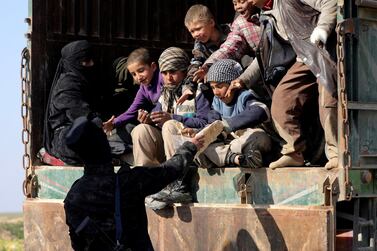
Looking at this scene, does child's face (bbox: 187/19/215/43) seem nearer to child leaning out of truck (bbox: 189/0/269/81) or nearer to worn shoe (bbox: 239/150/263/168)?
child leaning out of truck (bbox: 189/0/269/81)

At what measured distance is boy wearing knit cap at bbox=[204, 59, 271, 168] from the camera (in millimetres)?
7207

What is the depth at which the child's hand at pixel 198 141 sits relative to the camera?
7059 millimetres

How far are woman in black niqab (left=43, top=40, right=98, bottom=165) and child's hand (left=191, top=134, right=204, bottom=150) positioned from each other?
1476 millimetres

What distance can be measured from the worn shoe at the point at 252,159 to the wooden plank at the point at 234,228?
0.27 meters

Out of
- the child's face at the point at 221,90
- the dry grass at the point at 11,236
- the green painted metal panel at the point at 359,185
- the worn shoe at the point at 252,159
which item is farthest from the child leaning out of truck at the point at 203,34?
the dry grass at the point at 11,236

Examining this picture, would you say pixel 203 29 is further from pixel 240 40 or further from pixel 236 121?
pixel 236 121

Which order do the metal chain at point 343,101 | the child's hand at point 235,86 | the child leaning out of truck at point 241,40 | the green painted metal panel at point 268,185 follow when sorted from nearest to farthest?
the metal chain at point 343,101 < the green painted metal panel at point 268,185 < the child's hand at point 235,86 < the child leaning out of truck at point 241,40

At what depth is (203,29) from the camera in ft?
26.8

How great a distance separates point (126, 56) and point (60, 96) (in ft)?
3.61

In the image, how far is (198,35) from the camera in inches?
323

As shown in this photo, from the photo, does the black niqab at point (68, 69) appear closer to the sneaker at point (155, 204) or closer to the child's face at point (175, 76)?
the child's face at point (175, 76)

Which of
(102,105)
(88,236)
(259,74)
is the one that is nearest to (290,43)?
(259,74)

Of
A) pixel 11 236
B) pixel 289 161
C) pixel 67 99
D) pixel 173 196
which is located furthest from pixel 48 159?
pixel 11 236

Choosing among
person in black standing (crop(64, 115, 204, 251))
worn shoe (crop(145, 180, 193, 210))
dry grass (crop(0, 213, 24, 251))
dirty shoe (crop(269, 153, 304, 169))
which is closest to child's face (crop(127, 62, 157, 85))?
worn shoe (crop(145, 180, 193, 210))
